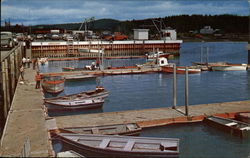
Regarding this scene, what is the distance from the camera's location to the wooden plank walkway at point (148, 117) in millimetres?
21453

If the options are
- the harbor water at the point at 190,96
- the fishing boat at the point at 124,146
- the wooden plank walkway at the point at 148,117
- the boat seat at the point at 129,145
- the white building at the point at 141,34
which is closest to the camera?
the fishing boat at the point at 124,146

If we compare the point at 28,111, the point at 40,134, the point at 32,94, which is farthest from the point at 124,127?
the point at 32,94

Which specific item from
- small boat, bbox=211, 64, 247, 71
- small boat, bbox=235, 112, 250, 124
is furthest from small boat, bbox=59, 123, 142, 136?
small boat, bbox=211, 64, 247, 71

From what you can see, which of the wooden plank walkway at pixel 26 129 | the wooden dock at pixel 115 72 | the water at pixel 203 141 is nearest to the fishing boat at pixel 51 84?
the wooden plank walkway at pixel 26 129

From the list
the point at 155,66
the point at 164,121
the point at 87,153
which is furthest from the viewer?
the point at 155,66

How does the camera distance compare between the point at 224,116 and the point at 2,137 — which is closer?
the point at 2,137

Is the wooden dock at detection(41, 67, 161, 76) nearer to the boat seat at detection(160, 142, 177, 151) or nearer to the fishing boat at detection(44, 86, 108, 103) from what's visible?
the fishing boat at detection(44, 86, 108, 103)

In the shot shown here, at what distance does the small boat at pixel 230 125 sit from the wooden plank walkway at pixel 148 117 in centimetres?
80

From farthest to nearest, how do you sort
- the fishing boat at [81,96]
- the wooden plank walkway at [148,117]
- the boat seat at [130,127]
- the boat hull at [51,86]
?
the boat hull at [51,86], the fishing boat at [81,96], the wooden plank walkway at [148,117], the boat seat at [130,127]

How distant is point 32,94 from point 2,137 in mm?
12933

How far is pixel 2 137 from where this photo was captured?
16.4 metres

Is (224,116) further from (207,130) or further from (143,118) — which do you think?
(143,118)

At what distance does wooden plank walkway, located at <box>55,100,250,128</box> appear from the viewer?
70.4ft

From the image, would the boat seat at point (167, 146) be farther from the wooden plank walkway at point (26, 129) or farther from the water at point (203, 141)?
the wooden plank walkway at point (26, 129)
